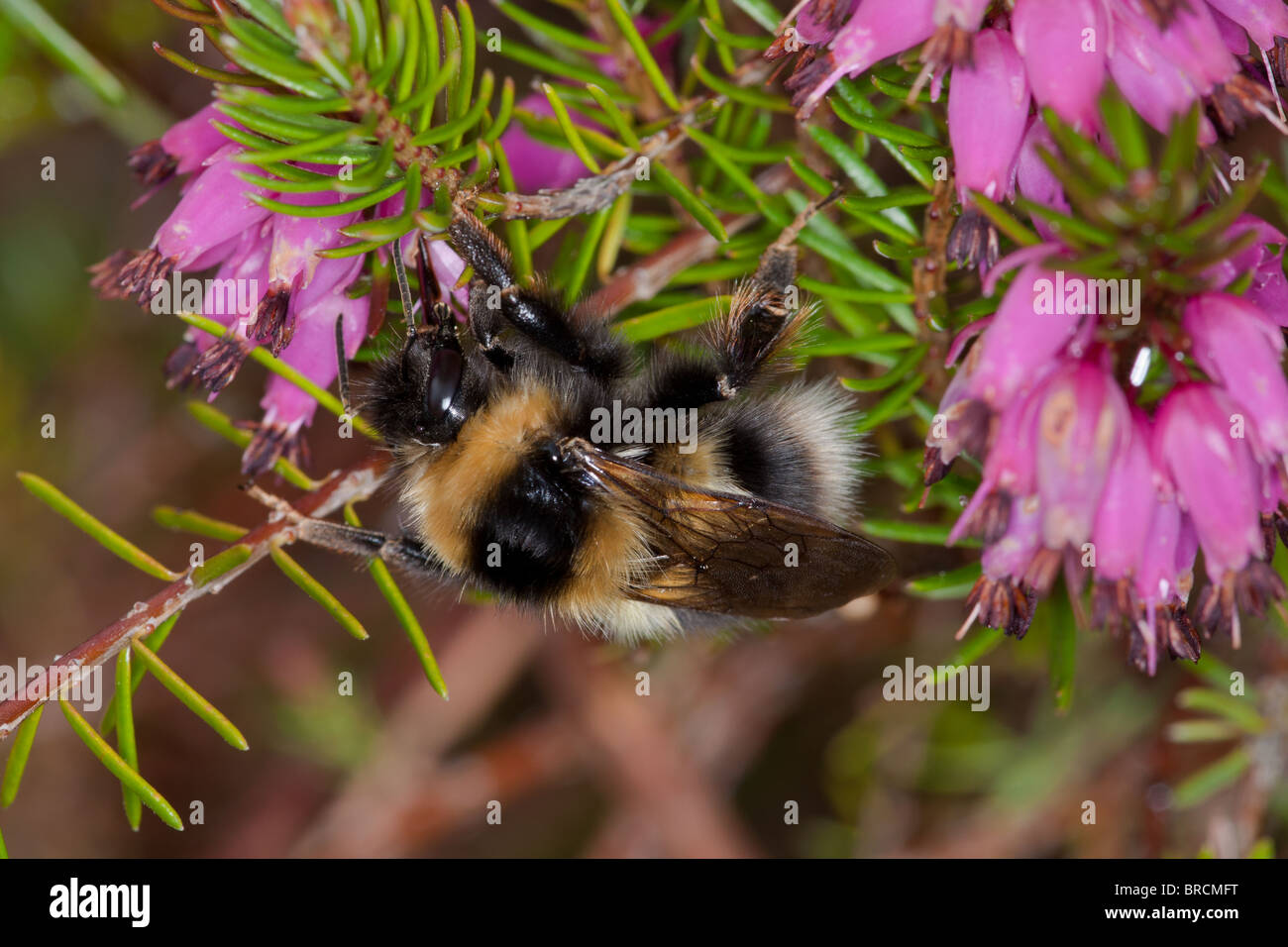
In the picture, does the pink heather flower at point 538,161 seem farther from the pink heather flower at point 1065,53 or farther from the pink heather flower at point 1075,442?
the pink heather flower at point 1075,442

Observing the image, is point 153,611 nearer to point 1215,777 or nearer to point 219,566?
point 219,566

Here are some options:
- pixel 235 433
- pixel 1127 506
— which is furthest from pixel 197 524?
pixel 1127 506

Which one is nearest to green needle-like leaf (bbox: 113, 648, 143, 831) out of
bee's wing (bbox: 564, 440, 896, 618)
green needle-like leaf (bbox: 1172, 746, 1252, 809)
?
bee's wing (bbox: 564, 440, 896, 618)

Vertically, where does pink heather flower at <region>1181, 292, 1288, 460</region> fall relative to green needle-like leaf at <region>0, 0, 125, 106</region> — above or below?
below

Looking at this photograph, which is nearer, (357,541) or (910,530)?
(357,541)

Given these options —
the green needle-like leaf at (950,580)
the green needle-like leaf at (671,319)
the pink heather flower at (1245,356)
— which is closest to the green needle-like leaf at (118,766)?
the green needle-like leaf at (671,319)

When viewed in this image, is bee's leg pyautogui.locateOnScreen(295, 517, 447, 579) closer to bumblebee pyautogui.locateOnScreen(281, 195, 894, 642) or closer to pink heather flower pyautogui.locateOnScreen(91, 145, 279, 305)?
bumblebee pyautogui.locateOnScreen(281, 195, 894, 642)
